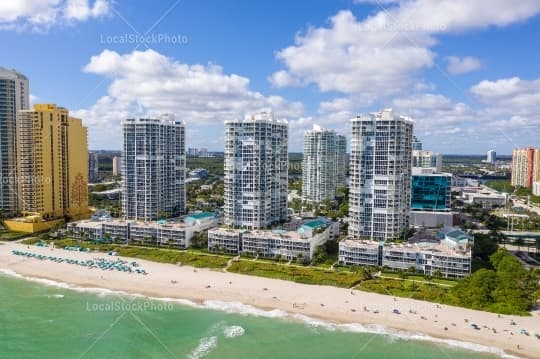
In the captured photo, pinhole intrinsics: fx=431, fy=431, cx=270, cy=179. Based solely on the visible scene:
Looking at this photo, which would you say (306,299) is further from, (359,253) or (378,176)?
(378,176)

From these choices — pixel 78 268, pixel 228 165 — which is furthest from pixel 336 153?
pixel 78 268

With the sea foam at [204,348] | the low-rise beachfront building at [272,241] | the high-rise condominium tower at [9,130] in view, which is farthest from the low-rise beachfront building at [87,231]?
the sea foam at [204,348]

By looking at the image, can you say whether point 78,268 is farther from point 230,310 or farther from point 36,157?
point 36,157

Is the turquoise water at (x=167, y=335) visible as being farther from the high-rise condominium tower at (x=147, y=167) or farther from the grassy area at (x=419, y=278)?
the high-rise condominium tower at (x=147, y=167)

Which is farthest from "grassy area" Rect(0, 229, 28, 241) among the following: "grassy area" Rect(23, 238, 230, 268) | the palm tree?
the palm tree

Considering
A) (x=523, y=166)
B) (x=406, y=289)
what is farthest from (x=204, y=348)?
(x=523, y=166)
